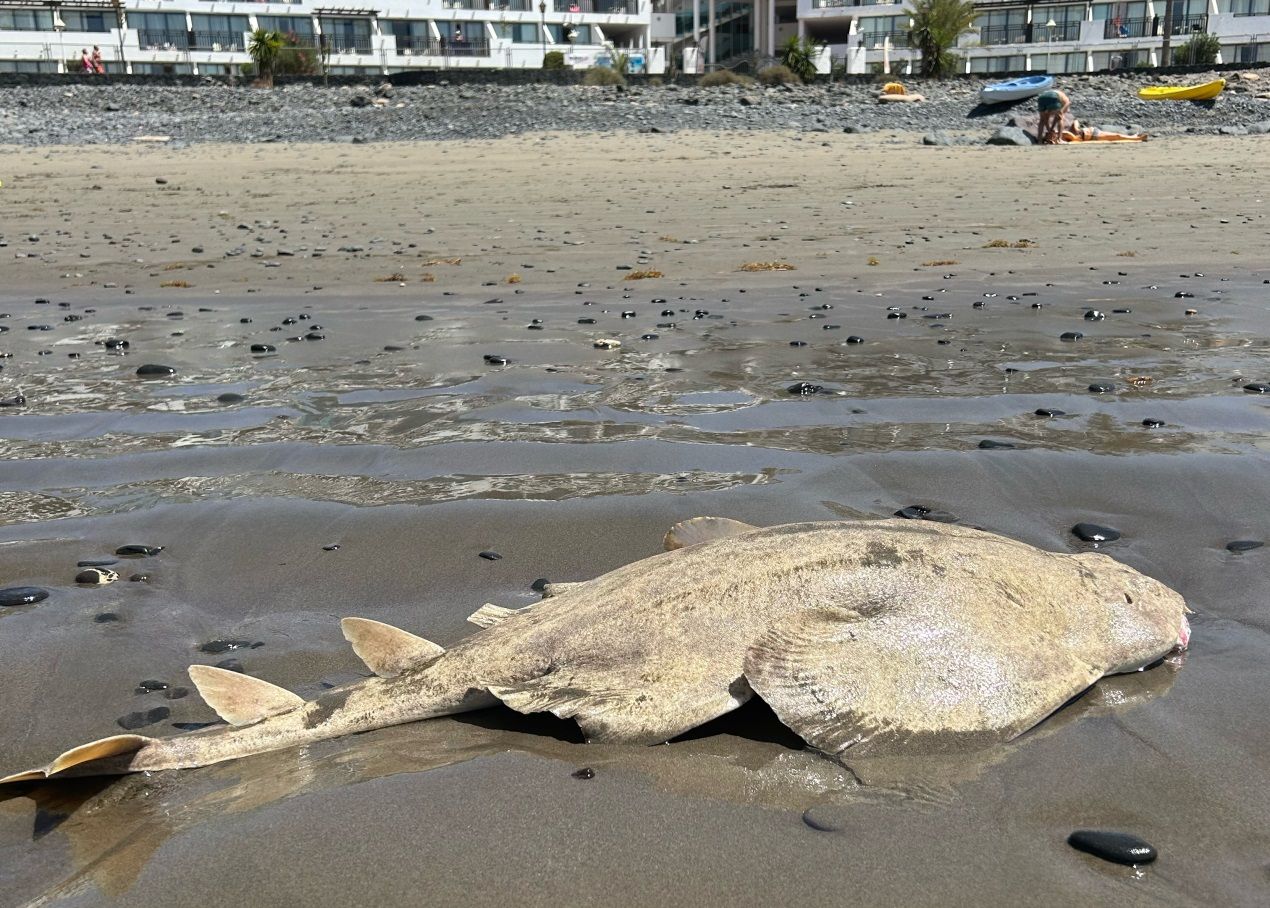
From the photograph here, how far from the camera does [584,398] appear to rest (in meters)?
7.12

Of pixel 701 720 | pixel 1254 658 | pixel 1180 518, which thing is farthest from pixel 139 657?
pixel 1180 518

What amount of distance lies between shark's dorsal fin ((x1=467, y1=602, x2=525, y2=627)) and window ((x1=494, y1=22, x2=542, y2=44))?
8531 cm

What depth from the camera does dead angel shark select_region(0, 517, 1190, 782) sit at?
3203mm

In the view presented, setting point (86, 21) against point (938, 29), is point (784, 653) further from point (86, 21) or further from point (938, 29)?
point (86, 21)

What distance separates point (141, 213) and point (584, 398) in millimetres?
12772

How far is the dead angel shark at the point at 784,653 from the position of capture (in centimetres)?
320

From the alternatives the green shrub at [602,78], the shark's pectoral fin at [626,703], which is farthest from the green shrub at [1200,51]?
the shark's pectoral fin at [626,703]

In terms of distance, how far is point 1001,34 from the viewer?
83.6 metres

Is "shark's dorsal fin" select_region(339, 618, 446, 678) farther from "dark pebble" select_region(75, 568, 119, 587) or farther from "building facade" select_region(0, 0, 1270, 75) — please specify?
"building facade" select_region(0, 0, 1270, 75)

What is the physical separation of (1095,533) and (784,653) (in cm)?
196

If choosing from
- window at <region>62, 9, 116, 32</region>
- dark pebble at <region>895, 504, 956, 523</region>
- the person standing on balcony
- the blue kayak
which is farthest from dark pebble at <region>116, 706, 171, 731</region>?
window at <region>62, 9, 116, 32</region>

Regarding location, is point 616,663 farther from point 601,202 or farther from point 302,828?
point 601,202

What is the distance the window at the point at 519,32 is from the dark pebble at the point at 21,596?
8469 cm

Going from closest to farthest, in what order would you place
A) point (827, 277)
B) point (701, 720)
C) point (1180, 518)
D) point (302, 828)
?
point (302, 828)
point (701, 720)
point (1180, 518)
point (827, 277)
